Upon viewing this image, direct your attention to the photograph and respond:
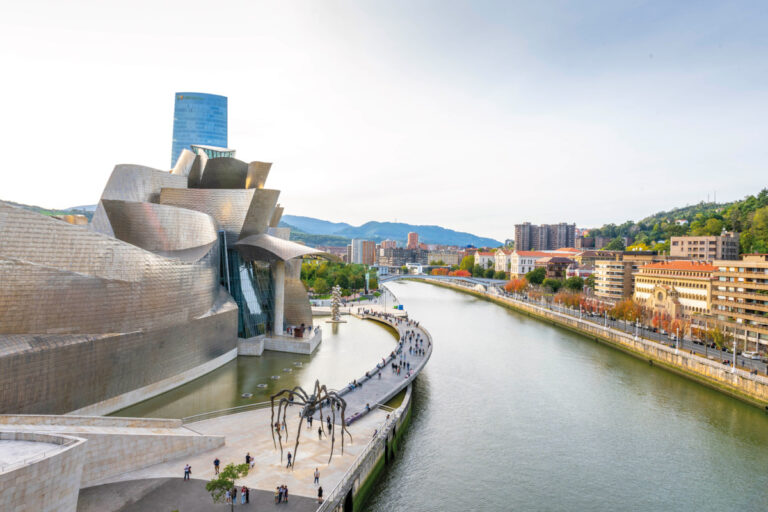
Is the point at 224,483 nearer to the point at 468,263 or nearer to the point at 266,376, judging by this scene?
the point at 266,376

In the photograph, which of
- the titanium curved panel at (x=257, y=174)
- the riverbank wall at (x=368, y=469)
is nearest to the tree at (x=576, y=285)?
the titanium curved panel at (x=257, y=174)

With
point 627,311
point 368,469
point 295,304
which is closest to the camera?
point 368,469

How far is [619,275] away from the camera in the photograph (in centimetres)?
6400

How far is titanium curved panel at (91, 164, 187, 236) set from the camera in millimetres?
→ 29062

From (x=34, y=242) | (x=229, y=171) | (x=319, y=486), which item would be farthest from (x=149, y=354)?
(x=229, y=171)

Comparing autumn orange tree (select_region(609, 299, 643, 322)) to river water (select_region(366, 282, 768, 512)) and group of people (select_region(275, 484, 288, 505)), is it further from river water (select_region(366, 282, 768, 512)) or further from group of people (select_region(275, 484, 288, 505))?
group of people (select_region(275, 484, 288, 505))

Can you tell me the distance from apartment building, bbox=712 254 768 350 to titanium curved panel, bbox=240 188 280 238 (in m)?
35.0

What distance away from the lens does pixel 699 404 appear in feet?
86.5

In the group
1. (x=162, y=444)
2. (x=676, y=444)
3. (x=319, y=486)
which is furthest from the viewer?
(x=676, y=444)

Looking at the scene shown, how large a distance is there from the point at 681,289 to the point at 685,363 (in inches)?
827

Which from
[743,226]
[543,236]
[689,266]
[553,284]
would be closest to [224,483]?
[689,266]

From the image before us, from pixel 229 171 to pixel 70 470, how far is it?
28307 mm

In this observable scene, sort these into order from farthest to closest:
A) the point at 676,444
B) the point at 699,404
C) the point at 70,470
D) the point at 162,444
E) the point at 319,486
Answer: the point at 699,404
the point at 676,444
the point at 162,444
the point at 319,486
the point at 70,470

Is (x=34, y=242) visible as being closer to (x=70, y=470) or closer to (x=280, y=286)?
(x=70, y=470)
